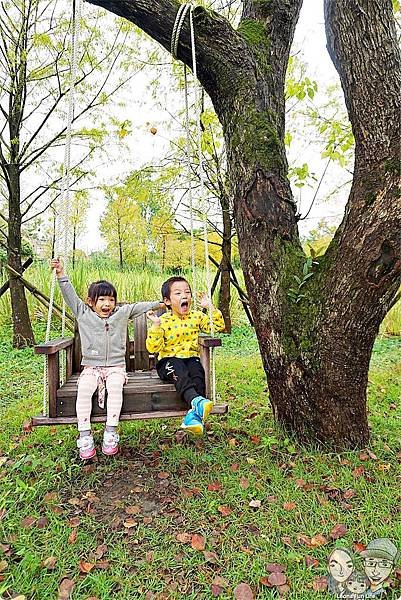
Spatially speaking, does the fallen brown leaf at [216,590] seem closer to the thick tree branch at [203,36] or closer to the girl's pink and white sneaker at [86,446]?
the girl's pink and white sneaker at [86,446]

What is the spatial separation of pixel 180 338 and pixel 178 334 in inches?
1.1

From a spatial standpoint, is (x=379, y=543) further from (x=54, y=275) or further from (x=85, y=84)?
(x=85, y=84)

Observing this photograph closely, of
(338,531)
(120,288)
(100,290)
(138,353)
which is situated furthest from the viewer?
(120,288)

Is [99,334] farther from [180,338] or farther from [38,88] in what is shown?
[38,88]

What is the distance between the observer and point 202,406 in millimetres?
2832

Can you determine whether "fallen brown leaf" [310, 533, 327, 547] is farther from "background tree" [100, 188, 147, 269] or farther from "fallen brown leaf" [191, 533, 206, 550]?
"background tree" [100, 188, 147, 269]

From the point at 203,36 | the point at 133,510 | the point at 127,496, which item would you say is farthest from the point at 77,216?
the point at 133,510

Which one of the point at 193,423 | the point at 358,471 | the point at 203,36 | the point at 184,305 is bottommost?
the point at 358,471

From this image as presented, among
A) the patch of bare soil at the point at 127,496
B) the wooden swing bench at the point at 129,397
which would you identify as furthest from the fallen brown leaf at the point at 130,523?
the wooden swing bench at the point at 129,397

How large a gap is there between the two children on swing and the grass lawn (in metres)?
0.32

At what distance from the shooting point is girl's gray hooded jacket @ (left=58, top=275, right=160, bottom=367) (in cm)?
323

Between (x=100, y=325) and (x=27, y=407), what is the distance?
1.64 metres

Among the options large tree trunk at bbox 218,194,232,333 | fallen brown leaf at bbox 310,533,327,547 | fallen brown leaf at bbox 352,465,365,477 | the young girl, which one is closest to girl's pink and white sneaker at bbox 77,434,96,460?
the young girl

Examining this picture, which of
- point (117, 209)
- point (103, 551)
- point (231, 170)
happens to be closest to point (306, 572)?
point (103, 551)
